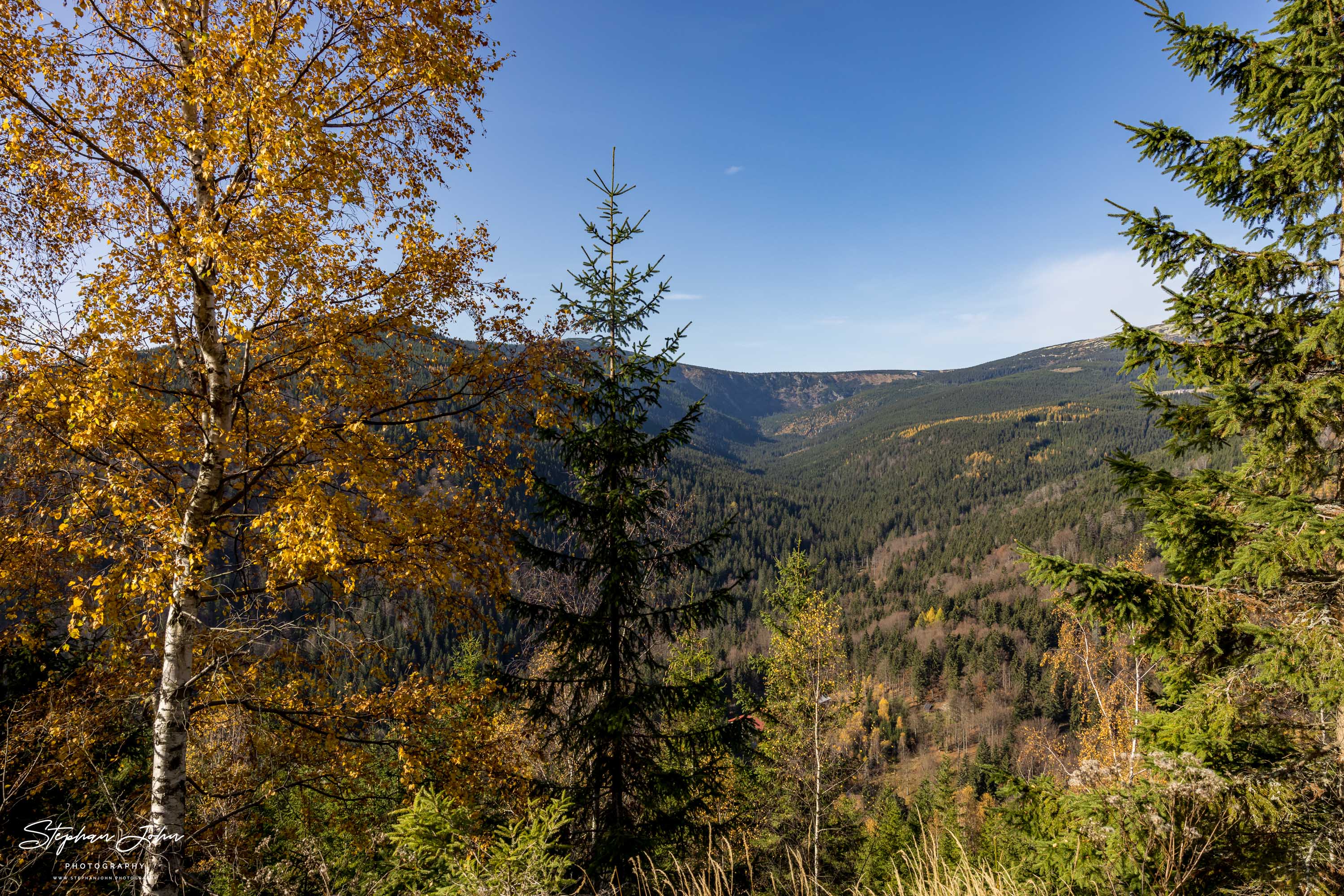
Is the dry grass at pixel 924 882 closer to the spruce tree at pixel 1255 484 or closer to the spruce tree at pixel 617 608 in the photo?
the spruce tree at pixel 1255 484

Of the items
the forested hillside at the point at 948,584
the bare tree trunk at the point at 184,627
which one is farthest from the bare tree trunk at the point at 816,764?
the forested hillside at the point at 948,584

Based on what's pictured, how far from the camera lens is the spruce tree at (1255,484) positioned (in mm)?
3939

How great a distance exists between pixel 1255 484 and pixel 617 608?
698 cm

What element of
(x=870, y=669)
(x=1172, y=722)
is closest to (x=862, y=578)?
(x=870, y=669)

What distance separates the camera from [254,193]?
4348mm

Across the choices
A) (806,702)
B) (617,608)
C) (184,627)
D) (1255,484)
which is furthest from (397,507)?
(806,702)

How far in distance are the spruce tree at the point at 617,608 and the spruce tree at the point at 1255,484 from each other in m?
4.59

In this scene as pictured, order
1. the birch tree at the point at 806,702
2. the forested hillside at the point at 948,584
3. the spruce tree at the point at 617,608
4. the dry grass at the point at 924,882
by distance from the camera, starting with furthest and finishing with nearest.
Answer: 1. the forested hillside at the point at 948,584
2. the birch tree at the point at 806,702
3. the spruce tree at the point at 617,608
4. the dry grass at the point at 924,882

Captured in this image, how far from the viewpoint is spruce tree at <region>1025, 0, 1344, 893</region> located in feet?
12.9

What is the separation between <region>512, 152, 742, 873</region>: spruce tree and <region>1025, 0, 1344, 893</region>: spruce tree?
459 cm

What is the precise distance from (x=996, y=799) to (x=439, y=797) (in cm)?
6184

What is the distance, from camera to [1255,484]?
4914 mm

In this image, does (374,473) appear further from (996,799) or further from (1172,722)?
(996,799)

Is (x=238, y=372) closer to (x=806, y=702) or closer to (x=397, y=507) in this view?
(x=397, y=507)
